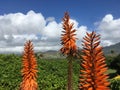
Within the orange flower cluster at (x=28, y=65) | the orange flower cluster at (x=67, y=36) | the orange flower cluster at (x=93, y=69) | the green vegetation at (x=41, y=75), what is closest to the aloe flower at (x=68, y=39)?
the orange flower cluster at (x=67, y=36)

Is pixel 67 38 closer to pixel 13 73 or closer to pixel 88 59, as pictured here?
pixel 88 59

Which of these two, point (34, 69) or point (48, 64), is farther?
point (48, 64)

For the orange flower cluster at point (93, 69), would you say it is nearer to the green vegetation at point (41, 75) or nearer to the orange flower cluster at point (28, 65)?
the orange flower cluster at point (28, 65)

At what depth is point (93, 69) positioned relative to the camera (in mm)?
6355

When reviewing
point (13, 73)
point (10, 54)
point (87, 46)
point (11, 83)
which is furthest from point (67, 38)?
point (10, 54)

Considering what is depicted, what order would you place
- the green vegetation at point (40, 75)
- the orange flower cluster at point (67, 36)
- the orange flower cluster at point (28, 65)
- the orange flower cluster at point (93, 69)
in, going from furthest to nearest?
the green vegetation at point (40, 75) → the orange flower cluster at point (67, 36) → the orange flower cluster at point (28, 65) → the orange flower cluster at point (93, 69)

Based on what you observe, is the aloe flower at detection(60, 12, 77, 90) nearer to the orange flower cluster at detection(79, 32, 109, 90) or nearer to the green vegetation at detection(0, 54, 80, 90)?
the orange flower cluster at detection(79, 32, 109, 90)

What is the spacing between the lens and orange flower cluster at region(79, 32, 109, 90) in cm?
639

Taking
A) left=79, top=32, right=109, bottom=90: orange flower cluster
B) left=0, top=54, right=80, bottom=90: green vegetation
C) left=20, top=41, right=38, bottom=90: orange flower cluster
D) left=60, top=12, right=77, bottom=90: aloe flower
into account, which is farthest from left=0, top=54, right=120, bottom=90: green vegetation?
left=79, top=32, right=109, bottom=90: orange flower cluster

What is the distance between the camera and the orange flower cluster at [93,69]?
639cm

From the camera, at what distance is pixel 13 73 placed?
175 ft

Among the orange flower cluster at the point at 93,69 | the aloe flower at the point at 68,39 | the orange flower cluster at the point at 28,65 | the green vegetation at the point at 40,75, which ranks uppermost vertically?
the green vegetation at the point at 40,75

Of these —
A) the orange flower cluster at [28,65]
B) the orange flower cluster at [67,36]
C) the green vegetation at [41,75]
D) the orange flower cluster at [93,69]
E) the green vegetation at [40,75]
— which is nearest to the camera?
the orange flower cluster at [93,69]

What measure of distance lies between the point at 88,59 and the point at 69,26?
15.9m
